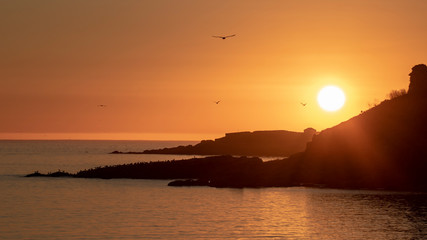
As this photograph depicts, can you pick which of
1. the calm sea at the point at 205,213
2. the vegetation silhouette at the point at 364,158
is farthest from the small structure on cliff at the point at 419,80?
the calm sea at the point at 205,213

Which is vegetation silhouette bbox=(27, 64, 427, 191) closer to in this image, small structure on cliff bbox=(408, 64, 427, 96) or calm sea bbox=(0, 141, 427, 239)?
small structure on cliff bbox=(408, 64, 427, 96)

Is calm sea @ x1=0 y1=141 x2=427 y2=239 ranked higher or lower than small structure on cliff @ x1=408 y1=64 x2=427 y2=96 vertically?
lower

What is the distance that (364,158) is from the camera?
381ft

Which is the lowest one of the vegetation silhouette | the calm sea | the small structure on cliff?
the calm sea

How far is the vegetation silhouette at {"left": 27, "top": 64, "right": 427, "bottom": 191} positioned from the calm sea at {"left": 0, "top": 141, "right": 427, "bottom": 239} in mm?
6419

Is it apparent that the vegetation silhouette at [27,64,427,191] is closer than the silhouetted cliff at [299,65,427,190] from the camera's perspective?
No

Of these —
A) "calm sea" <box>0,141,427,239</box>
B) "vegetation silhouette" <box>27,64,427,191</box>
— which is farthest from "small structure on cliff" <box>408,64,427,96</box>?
"calm sea" <box>0,141,427,239</box>

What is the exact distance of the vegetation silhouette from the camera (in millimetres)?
113375

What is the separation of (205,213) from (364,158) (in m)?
43.3

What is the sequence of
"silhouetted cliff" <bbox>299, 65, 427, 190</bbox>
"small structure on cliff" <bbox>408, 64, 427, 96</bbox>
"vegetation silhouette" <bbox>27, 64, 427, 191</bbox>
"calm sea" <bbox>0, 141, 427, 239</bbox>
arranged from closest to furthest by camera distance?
"calm sea" <bbox>0, 141, 427, 239</bbox>, "silhouetted cliff" <bbox>299, 65, 427, 190</bbox>, "vegetation silhouette" <bbox>27, 64, 427, 191</bbox>, "small structure on cliff" <bbox>408, 64, 427, 96</bbox>

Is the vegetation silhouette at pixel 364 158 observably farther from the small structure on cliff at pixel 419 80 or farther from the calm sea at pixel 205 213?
the calm sea at pixel 205 213

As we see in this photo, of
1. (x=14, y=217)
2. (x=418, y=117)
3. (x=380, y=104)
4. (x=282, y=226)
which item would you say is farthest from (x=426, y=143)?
(x=14, y=217)

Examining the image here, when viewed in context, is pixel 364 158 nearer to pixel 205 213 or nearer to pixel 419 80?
pixel 419 80

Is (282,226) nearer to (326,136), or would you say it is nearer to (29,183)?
(326,136)
